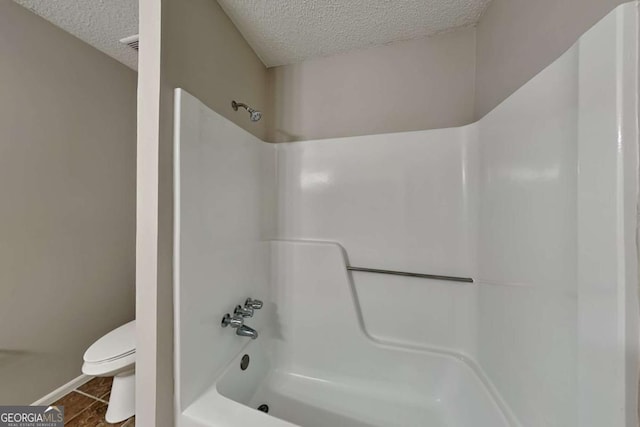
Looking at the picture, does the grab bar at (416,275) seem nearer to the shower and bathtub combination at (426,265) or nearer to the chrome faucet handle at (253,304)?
the shower and bathtub combination at (426,265)

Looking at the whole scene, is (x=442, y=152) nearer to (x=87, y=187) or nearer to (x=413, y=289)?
(x=413, y=289)

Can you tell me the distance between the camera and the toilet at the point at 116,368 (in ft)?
3.71

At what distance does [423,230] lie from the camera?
1.29 m

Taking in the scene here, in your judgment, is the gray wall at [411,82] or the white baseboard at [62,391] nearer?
the gray wall at [411,82]

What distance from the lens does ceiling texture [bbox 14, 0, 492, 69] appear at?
3.65 ft

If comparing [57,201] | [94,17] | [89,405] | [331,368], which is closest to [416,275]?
[331,368]

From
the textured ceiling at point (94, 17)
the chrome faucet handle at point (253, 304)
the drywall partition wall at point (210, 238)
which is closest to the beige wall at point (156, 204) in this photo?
the drywall partition wall at point (210, 238)

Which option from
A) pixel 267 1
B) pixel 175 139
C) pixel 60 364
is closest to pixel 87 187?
pixel 60 364

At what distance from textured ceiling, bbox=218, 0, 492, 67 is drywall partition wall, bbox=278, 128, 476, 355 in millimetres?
600

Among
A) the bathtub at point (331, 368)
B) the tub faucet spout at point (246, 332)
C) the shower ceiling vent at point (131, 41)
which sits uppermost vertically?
the shower ceiling vent at point (131, 41)

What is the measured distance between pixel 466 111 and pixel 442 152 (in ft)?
1.02
